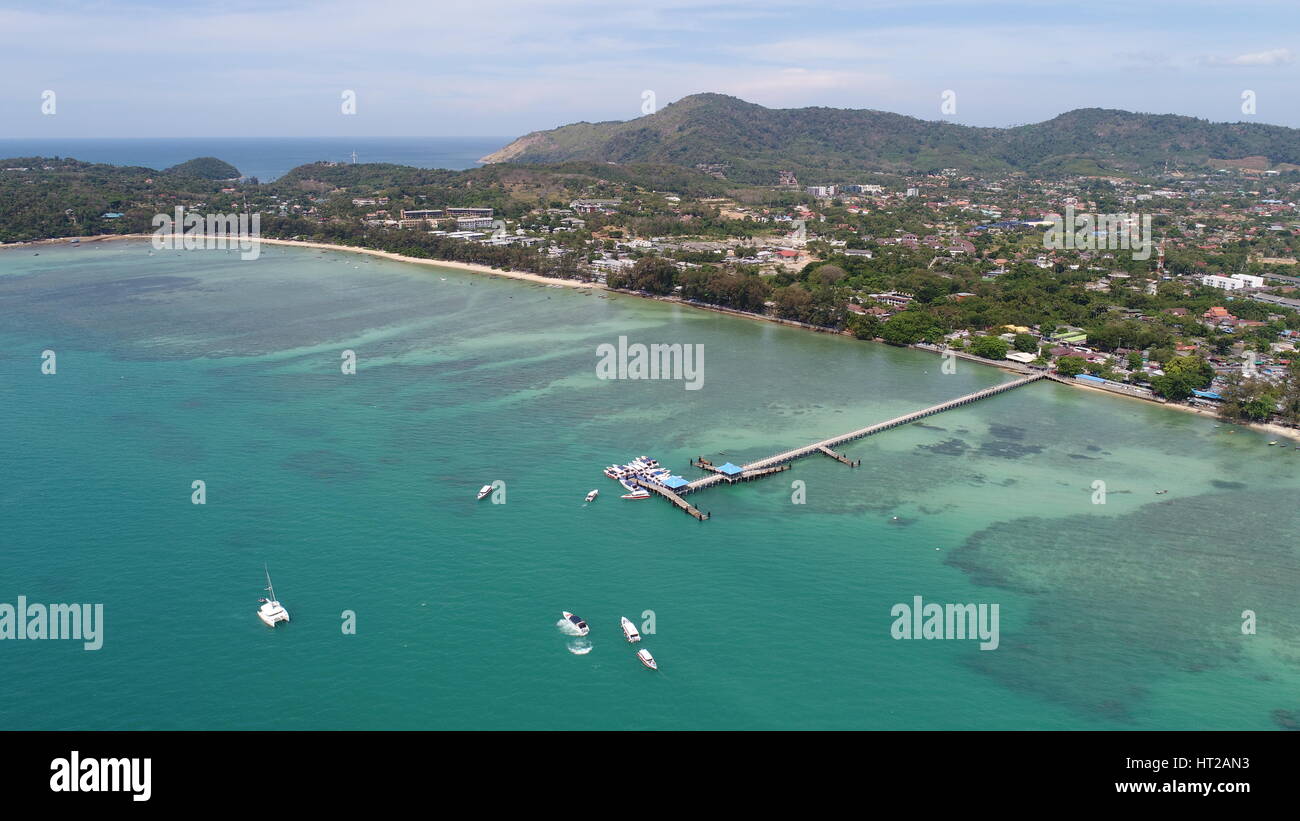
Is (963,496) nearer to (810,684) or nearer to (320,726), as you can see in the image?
(810,684)

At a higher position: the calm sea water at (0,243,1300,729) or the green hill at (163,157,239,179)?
the green hill at (163,157,239,179)

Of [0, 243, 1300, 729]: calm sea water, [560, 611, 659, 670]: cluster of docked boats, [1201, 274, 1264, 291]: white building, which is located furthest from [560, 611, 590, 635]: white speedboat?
[1201, 274, 1264, 291]: white building

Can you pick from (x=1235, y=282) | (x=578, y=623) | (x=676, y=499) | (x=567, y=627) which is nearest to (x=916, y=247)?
(x=1235, y=282)

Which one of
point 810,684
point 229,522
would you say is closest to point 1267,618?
point 810,684

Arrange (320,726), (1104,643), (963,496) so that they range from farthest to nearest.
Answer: (963,496) < (1104,643) < (320,726)

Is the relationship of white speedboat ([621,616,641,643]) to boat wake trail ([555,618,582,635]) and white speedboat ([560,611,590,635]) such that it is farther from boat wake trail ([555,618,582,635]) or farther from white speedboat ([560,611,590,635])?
boat wake trail ([555,618,582,635])

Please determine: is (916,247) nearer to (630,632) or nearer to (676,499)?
(676,499)

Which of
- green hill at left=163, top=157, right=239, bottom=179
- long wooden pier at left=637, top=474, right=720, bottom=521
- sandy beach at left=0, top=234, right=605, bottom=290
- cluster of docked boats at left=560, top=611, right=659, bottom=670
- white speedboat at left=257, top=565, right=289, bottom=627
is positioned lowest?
cluster of docked boats at left=560, top=611, right=659, bottom=670
